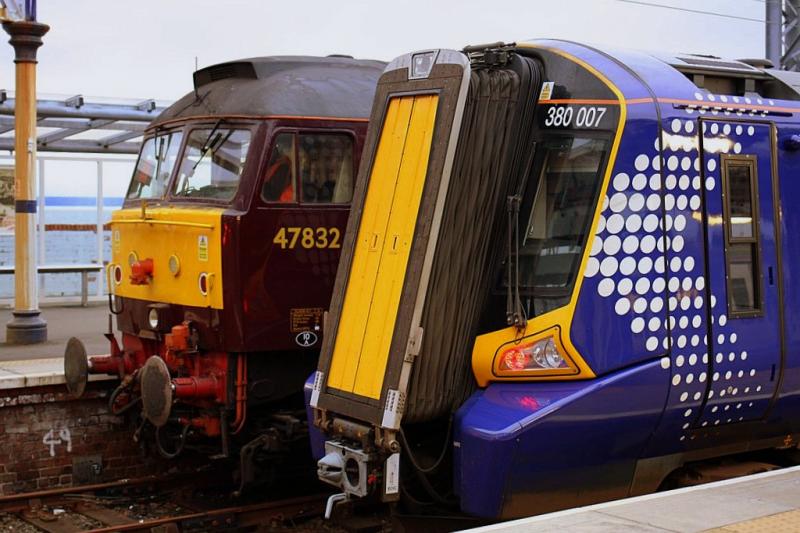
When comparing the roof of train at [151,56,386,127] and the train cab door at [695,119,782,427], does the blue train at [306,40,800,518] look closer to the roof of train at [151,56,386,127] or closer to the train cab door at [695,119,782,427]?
the train cab door at [695,119,782,427]

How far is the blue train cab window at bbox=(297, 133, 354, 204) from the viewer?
9.21m

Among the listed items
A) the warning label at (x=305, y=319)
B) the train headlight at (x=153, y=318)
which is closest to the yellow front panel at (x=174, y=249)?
the train headlight at (x=153, y=318)

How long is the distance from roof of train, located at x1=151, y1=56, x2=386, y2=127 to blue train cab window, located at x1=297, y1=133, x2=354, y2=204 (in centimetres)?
21

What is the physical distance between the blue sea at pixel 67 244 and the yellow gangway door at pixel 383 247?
472 inches

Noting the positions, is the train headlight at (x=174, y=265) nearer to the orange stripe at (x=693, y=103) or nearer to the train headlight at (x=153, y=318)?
the train headlight at (x=153, y=318)

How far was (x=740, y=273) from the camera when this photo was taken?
Result: 23.7 feet

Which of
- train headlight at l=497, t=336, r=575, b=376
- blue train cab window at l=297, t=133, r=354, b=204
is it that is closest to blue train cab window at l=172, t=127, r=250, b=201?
blue train cab window at l=297, t=133, r=354, b=204

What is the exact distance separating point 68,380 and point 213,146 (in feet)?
8.38

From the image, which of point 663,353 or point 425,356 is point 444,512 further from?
point 663,353

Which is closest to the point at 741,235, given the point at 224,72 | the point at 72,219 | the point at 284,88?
the point at 284,88

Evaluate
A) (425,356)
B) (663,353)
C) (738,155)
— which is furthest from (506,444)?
(738,155)

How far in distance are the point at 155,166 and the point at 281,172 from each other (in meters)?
1.69

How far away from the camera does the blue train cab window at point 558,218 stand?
667cm

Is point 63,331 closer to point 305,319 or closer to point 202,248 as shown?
point 202,248
